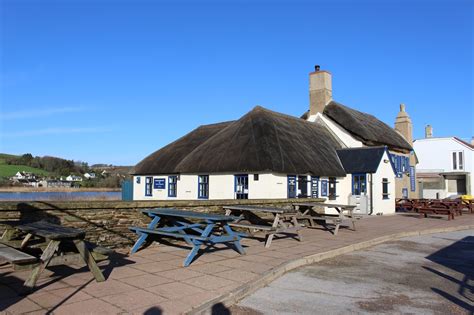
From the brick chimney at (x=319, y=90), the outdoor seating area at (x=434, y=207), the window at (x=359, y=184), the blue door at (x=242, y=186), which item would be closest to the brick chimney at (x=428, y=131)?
the outdoor seating area at (x=434, y=207)

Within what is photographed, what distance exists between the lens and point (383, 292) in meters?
6.63

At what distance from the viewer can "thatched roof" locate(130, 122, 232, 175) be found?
2663cm

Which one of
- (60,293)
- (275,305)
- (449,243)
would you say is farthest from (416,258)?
(60,293)

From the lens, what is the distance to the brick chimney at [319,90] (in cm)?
2894

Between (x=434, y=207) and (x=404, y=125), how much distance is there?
1326cm

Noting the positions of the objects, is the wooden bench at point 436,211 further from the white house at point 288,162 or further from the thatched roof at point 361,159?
the thatched roof at point 361,159

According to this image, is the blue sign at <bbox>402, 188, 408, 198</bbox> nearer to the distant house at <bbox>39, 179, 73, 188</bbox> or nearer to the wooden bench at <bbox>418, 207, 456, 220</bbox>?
the wooden bench at <bbox>418, 207, 456, 220</bbox>

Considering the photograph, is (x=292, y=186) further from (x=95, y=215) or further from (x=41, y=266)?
(x=41, y=266)

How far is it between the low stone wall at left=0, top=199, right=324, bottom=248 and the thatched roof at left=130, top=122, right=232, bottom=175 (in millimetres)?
15650

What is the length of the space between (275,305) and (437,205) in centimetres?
2045

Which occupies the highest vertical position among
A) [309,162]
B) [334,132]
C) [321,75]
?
[321,75]

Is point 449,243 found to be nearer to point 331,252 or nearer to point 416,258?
point 416,258

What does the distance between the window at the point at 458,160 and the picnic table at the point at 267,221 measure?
3770cm

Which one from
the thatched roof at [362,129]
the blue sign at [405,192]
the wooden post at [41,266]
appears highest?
the thatched roof at [362,129]
